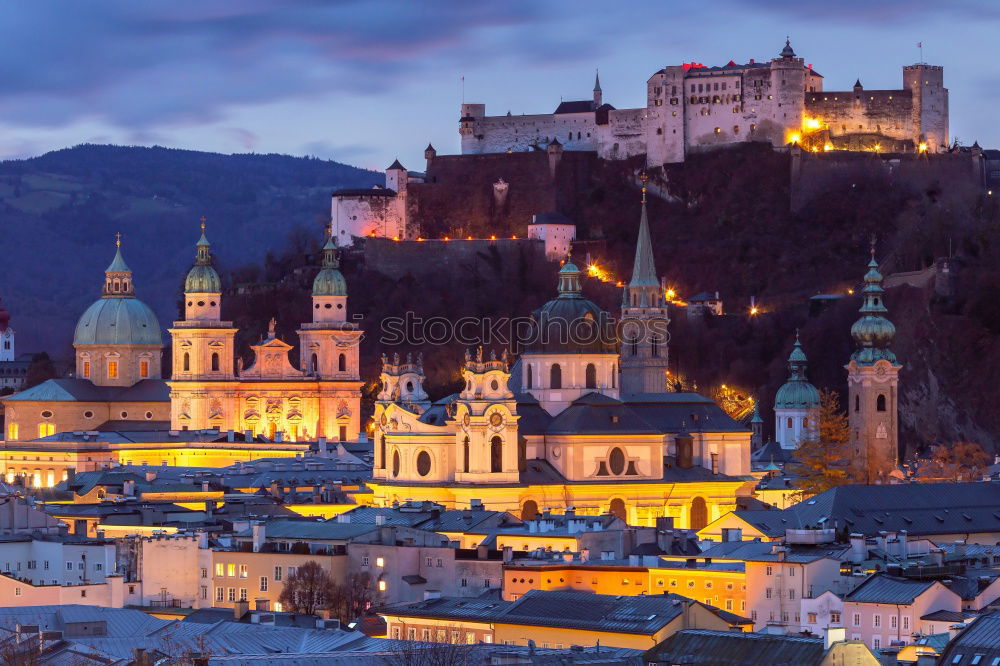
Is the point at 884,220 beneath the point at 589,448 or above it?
above

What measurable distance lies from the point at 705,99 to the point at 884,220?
14.3 meters

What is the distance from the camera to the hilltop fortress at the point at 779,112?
182750 millimetres

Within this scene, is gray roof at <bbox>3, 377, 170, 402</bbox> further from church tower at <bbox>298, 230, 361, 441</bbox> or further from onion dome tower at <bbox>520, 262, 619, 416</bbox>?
onion dome tower at <bbox>520, 262, 619, 416</bbox>

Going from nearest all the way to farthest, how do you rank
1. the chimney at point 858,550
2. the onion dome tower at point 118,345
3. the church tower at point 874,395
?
the chimney at point 858,550
the church tower at point 874,395
the onion dome tower at point 118,345

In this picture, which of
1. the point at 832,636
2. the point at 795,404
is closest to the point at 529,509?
the point at 795,404

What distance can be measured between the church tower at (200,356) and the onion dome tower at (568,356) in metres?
38.9

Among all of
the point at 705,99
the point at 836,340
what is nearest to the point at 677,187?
the point at 705,99

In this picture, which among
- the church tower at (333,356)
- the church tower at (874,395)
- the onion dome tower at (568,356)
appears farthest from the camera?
the church tower at (333,356)

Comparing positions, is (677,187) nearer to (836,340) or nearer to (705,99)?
(705,99)

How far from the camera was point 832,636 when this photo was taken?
61812mm

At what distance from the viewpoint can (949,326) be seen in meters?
154

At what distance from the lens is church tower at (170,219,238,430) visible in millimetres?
151375

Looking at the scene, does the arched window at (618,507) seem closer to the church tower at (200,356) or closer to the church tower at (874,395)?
the church tower at (874,395)

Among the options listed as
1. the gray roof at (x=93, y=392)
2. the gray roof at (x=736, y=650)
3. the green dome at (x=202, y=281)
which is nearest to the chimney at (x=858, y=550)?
the gray roof at (x=736, y=650)
